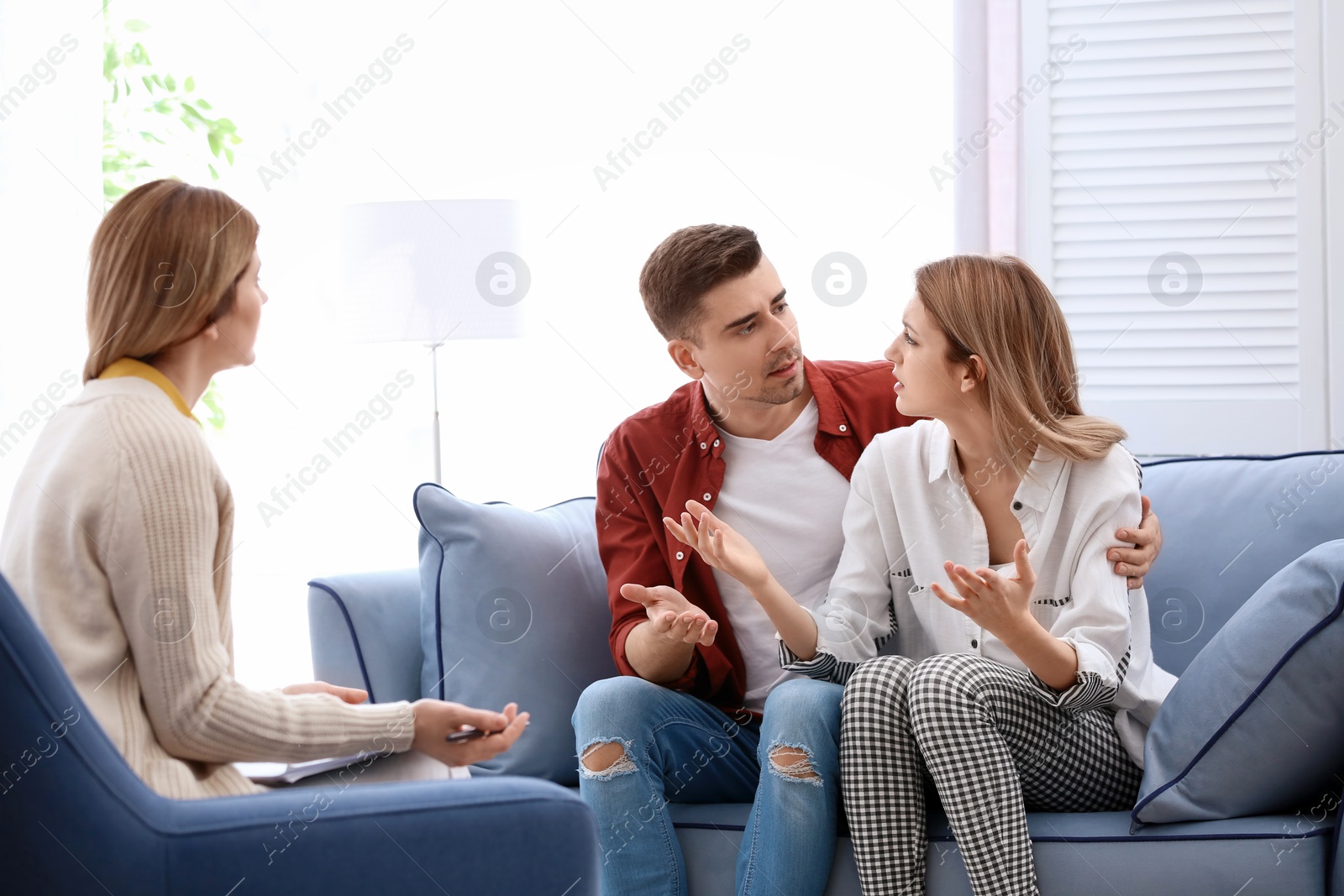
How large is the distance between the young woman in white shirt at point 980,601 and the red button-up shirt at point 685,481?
0.14 m

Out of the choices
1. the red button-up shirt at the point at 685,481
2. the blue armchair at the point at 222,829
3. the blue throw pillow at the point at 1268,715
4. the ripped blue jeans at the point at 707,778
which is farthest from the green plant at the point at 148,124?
the blue throw pillow at the point at 1268,715

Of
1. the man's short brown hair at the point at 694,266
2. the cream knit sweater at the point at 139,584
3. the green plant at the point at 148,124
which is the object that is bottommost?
the cream knit sweater at the point at 139,584

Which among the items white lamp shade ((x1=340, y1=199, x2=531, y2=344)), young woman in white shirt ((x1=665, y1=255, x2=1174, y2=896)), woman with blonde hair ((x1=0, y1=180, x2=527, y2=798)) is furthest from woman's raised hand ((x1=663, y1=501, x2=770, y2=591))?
white lamp shade ((x1=340, y1=199, x2=531, y2=344))

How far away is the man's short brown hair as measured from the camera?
1.84 metres

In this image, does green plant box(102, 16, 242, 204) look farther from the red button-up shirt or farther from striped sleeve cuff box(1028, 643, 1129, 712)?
striped sleeve cuff box(1028, 643, 1129, 712)

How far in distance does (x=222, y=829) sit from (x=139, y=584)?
227 mm

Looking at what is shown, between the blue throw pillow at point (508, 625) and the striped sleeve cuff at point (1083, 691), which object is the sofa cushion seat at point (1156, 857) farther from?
the blue throw pillow at point (508, 625)

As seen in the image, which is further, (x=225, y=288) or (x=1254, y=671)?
(x=1254, y=671)

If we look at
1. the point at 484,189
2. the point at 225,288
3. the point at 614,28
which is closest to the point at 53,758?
the point at 225,288

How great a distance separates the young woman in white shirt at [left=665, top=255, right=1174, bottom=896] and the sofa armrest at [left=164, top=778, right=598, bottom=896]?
52 cm

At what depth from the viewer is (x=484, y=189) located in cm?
279

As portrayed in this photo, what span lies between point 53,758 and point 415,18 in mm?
2382

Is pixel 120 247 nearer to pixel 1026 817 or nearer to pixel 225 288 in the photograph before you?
pixel 225 288

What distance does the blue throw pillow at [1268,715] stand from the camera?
1252mm
